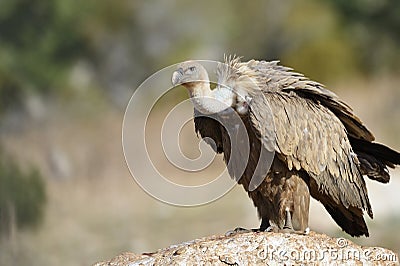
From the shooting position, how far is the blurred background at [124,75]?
57.9 feet

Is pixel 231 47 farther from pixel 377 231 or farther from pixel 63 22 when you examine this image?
pixel 377 231

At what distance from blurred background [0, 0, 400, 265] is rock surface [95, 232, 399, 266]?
9.54m

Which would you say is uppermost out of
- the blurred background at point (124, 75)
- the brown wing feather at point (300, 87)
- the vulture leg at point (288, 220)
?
the blurred background at point (124, 75)

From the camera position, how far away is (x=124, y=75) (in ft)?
74.8

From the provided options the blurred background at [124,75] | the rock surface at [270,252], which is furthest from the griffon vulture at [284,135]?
the blurred background at [124,75]

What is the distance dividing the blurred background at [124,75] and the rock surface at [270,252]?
31.3 feet

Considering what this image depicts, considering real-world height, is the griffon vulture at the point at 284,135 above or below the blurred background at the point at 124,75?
below

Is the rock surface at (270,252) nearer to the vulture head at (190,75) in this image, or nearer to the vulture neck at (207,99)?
the vulture neck at (207,99)

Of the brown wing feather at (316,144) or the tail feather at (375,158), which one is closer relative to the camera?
the brown wing feather at (316,144)

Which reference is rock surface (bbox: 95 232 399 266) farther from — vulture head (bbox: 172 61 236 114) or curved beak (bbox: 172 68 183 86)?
curved beak (bbox: 172 68 183 86)

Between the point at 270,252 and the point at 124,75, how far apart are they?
53.3 ft

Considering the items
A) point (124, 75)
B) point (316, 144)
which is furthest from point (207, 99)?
point (124, 75)

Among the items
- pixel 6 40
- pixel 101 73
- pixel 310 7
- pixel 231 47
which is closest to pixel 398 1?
pixel 310 7

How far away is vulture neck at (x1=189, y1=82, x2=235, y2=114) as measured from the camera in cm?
757
